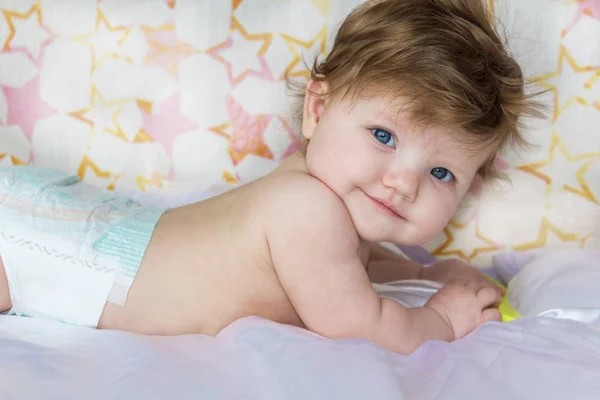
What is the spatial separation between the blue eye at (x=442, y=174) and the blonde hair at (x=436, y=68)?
6 cm

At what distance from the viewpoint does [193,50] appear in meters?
1.58

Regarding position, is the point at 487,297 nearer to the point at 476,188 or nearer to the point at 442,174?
the point at 442,174

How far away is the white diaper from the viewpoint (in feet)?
3.58

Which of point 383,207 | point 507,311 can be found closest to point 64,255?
point 383,207

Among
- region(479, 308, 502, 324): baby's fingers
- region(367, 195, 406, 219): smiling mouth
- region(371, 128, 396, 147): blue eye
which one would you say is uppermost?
region(371, 128, 396, 147): blue eye

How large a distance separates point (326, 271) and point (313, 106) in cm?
31

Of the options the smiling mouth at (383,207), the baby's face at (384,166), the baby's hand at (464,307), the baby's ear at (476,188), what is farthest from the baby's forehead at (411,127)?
the baby's ear at (476,188)

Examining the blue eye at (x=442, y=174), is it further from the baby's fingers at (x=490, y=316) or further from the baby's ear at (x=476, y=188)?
the baby's ear at (x=476, y=188)

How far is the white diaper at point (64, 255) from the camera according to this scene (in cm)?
109

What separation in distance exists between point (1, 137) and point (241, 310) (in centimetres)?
87

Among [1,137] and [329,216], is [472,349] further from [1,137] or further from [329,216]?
[1,137]

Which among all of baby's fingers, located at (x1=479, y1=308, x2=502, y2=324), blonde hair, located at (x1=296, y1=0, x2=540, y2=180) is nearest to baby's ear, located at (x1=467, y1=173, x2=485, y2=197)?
blonde hair, located at (x1=296, y1=0, x2=540, y2=180)

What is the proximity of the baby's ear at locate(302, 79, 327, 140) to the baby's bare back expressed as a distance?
0.14 metres

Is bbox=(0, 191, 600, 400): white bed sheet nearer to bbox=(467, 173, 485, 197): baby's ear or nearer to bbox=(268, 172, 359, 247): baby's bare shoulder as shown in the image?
bbox=(268, 172, 359, 247): baby's bare shoulder
